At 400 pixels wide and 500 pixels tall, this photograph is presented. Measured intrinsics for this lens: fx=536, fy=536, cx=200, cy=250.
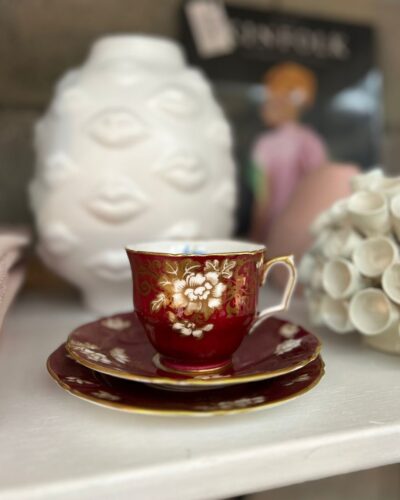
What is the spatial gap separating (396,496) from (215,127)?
0.49m

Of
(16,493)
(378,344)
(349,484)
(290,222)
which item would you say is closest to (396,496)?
(349,484)

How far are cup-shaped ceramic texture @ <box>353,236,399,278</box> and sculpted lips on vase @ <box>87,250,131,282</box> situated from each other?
0.28m

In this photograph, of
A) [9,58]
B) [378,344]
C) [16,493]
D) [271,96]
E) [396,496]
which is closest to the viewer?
[16,493]

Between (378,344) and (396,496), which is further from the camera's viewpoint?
(396,496)

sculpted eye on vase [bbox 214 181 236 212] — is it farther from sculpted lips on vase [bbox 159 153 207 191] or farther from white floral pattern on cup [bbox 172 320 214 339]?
white floral pattern on cup [bbox 172 320 214 339]

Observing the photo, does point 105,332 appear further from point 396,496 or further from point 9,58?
point 9,58

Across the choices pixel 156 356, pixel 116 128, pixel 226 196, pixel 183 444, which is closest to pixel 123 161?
pixel 116 128

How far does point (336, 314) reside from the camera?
21.1 inches

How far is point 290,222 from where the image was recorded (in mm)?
771

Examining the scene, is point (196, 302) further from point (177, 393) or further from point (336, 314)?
point (336, 314)

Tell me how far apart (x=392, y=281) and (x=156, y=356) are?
225mm

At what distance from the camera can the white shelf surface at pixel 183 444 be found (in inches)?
12.4

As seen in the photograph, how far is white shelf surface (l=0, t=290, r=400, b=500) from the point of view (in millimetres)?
316

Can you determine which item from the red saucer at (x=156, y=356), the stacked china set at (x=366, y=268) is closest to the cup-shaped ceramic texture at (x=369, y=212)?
the stacked china set at (x=366, y=268)
